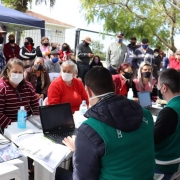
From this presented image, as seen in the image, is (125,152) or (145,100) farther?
(145,100)

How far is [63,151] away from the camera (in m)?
2.07

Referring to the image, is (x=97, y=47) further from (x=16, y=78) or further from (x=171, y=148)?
(x=171, y=148)

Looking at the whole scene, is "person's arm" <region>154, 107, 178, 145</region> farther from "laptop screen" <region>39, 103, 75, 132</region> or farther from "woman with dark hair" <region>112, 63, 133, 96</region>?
"woman with dark hair" <region>112, 63, 133, 96</region>

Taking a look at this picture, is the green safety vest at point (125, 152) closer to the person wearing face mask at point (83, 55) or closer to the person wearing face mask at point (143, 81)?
the person wearing face mask at point (143, 81)

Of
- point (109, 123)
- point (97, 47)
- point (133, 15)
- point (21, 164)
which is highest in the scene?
point (133, 15)

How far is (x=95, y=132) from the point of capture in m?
1.33

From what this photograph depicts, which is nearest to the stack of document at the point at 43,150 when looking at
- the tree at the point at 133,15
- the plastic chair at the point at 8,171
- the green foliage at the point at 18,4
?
the plastic chair at the point at 8,171

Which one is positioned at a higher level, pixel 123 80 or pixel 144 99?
pixel 123 80

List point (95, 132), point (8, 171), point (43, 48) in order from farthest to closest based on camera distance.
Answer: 1. point (43, 48)
2. point (8, 171)
3. point (95, 132)

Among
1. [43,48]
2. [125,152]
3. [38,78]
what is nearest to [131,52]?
[43,48]

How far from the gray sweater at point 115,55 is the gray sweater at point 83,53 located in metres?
0.59

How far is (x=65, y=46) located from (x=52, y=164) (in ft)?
20.7

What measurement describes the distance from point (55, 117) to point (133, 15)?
9824mm

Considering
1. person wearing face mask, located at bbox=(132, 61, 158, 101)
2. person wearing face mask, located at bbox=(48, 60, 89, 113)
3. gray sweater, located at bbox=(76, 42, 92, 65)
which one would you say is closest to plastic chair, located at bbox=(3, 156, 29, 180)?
person wearing face mask, located at bbox=(48, 60, 89, 113)
